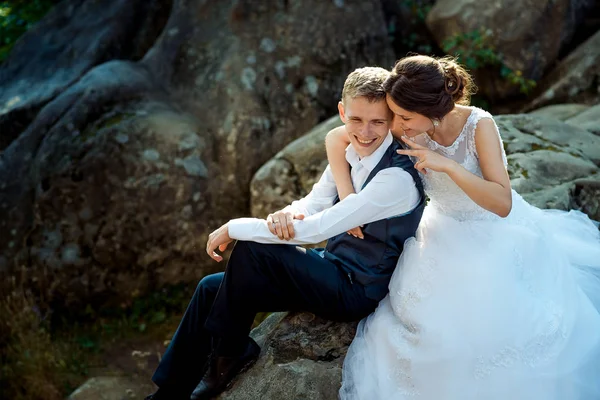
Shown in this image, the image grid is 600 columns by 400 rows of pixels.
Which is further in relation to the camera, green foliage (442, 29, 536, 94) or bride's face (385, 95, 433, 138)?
green foliage (442, 29, 536, 94)

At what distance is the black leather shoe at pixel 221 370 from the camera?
3188mm

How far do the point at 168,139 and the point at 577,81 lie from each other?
388cm

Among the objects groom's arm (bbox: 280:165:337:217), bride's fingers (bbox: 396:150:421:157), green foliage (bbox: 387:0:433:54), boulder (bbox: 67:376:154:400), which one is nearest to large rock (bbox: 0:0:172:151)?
green foliage (bbox: 387:0:433:54)

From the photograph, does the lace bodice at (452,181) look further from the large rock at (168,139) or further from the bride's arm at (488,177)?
the large rock at (168,139)

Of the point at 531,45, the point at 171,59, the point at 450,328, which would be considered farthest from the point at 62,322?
the point at 531,45

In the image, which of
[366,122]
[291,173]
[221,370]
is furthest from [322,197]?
[291,173]

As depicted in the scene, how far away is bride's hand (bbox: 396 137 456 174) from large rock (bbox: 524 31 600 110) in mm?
4052

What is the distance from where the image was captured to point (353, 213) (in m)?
2.98

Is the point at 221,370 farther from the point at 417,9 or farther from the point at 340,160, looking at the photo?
the point at 417,9

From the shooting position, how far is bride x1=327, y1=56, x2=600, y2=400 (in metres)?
2.71

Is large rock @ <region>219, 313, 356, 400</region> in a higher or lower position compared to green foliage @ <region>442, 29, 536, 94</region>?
higher

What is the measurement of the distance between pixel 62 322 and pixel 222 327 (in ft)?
9.48

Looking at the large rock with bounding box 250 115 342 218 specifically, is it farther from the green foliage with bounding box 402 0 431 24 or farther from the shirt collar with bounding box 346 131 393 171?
the green foliage with bounding box 402 0 431 24

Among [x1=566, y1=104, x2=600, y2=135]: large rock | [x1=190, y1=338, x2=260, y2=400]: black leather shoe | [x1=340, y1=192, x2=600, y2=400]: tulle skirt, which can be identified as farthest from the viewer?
[x1=566, y1=104, x2=600, y2=135]: large rock
